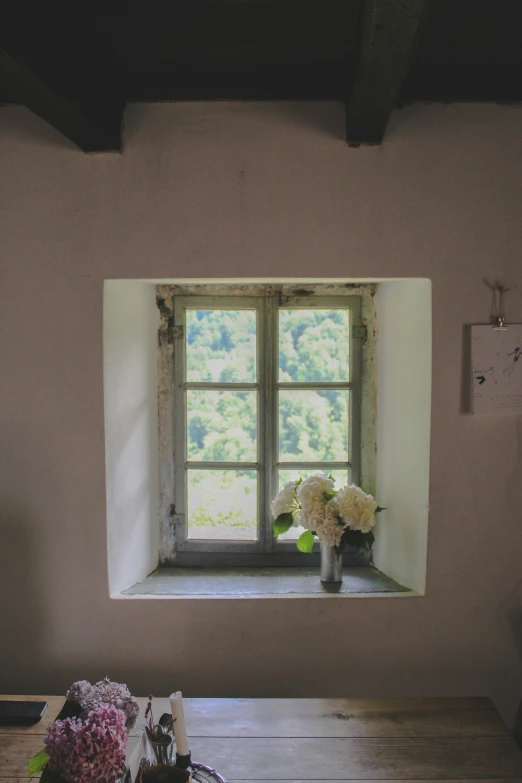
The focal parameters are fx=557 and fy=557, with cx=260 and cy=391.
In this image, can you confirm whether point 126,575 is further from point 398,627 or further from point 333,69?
point 333,69

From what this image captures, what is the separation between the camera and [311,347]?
84.9 inches

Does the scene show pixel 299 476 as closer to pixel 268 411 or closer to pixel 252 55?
pixel 268 411

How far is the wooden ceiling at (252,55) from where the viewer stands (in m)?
1.22

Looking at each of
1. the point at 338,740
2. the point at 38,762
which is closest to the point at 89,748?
the point at 38,762

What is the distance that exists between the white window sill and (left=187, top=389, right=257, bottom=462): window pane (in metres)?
0.43

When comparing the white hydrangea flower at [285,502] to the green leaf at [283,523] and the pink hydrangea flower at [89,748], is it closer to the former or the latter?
the green leaf at [283,523]

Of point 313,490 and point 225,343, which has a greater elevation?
point 225,343

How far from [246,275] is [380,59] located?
2.33 ft

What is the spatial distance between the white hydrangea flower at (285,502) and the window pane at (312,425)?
7.6 inches

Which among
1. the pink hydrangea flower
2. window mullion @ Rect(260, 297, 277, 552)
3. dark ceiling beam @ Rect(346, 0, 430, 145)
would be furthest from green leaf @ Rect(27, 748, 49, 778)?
dark ceiling beam @ Rect(346, 0, 430, 145)

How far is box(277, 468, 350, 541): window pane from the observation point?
7.10ft

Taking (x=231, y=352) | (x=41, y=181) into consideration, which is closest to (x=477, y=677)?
(x=231, y=352)

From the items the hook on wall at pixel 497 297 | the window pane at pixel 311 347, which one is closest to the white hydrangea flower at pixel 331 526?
the window pane at pixel 311 347

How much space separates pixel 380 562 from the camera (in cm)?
210
